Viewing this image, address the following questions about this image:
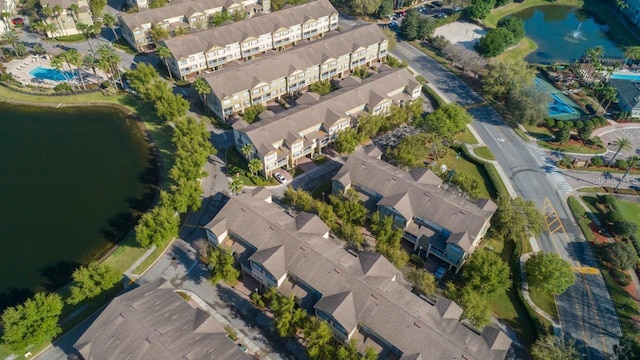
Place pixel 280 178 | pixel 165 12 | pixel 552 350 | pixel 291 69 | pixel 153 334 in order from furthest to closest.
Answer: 1. pixel 165 12
2. pixel 291 69
3. pixel 280 178
4. pixel 552 350
5. pixel 153 334

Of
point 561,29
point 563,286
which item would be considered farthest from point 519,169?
point 561,29

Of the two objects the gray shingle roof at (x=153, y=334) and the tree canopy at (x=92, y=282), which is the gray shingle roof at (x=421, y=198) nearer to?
the gray shingle roof at (x=153, y=334)

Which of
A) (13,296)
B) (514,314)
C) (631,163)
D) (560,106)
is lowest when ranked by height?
(514,314)

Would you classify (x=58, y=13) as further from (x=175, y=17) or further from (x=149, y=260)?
(x=149, y=260)

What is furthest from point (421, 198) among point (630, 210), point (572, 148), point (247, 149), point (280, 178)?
point (572, 148)

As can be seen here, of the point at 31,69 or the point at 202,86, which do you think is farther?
the point at 31,69

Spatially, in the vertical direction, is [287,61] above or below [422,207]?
above

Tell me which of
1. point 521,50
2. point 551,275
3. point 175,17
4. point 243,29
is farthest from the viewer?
point 521,50
